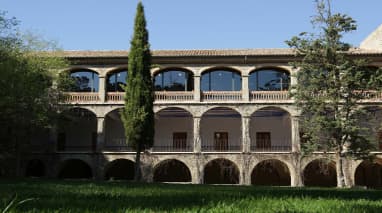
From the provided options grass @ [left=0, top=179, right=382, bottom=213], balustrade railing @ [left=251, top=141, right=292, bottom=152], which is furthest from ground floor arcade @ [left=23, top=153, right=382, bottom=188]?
grass @ [left=0, top=179, right=382, bottom=213]

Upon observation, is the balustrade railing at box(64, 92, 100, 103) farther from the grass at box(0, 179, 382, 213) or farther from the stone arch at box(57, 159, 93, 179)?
the grass at box(0, 179, 382, 213)

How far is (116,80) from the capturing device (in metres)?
27.3

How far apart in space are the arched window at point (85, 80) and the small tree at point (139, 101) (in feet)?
23.6

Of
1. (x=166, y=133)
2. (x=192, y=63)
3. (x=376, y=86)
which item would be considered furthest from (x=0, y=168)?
A: (x=376, y=86)

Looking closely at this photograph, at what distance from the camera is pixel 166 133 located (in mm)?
28250

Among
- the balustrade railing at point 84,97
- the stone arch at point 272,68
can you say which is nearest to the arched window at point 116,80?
the balustrade railing at point 84,97

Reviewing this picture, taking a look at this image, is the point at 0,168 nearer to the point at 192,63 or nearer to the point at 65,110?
the point at 65,110

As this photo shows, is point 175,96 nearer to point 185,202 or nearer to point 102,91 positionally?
point 102,91

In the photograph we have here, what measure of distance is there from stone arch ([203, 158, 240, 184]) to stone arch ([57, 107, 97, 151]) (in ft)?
27.7

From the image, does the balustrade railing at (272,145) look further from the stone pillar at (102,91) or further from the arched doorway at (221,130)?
the stone pillar at (102,91)

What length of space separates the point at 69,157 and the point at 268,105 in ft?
43.5

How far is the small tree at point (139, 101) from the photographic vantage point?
19.7 metres

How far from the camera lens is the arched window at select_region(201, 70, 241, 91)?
2672 cm

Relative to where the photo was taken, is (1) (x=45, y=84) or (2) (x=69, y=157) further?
(2) (x=69, y=157)
